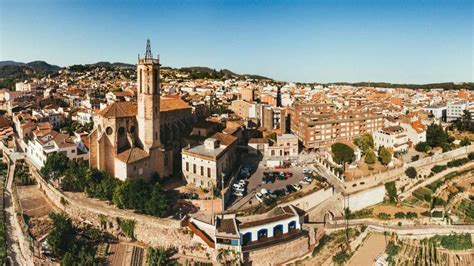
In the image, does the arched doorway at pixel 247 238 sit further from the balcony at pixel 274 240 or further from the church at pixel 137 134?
the church at pixel 137 134

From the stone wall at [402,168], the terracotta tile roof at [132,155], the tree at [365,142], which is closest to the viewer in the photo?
the terracotta tile roof at [132,155]

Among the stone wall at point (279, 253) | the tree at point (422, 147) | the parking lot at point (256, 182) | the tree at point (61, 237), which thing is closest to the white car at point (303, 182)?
the parking lot at point (256, 182)

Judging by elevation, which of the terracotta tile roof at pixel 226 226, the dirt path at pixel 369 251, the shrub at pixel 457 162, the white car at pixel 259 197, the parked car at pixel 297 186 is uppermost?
the shrub at pixel 457 162

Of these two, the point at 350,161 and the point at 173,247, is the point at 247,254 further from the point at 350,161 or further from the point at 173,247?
the point at 350,161

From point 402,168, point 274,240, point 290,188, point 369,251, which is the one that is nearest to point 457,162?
point 402,168

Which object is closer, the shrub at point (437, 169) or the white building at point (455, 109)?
the shrub at point (437, 169)

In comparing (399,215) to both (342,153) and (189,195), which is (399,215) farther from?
(189,195)

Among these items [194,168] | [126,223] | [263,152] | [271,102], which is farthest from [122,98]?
[126,223]
